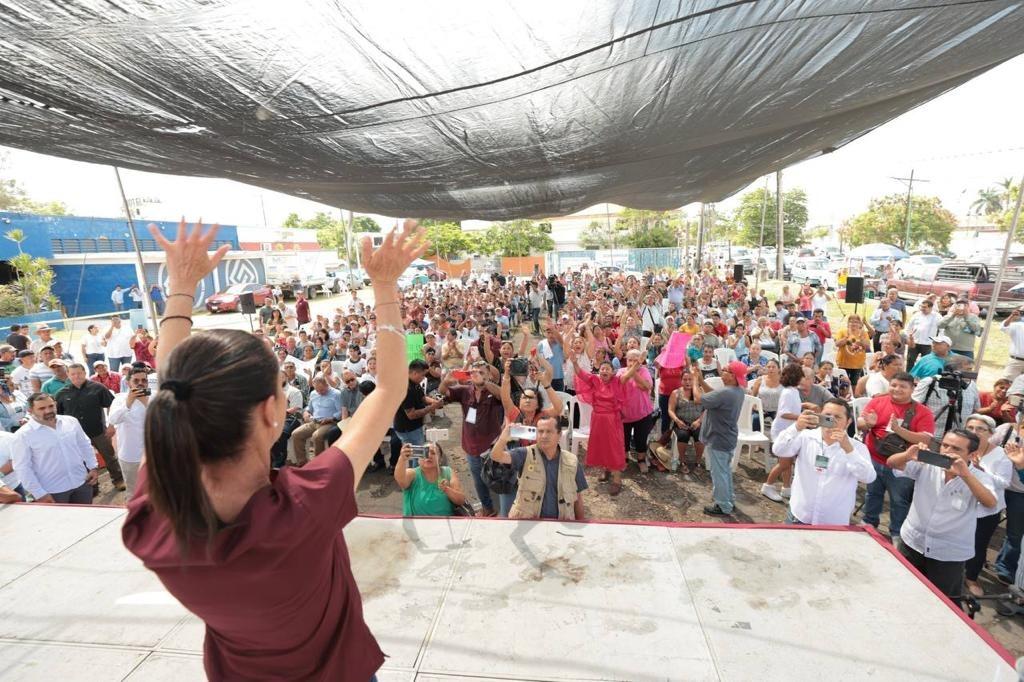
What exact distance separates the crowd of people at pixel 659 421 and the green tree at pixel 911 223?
44115 mm

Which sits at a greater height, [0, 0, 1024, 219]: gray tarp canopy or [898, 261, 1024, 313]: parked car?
[0, 0, 1024, 219]: gray tarp canopy

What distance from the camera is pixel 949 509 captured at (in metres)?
3.25

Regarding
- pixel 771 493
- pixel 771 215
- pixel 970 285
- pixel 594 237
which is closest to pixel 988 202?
pixel 771 215

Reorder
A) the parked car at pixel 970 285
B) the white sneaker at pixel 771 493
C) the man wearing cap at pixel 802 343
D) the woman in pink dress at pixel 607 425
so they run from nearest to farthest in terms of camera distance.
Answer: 1. the white sneaker at pixel 771 493
2. the woman in pink dress at pixel 607 425
3. the man wearing cap at pixel 802 343
4. the parked car at pixel 970 285

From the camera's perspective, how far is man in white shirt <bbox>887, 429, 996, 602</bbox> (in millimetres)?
3172

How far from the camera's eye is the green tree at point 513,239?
48312 millimetres

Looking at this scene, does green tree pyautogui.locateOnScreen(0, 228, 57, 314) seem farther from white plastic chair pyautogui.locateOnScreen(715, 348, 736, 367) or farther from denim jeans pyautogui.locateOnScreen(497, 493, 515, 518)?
white plastic chair pyautogui.locateOnScreen(715, 348, 736, 367)

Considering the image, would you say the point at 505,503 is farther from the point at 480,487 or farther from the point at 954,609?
the point at 954,609

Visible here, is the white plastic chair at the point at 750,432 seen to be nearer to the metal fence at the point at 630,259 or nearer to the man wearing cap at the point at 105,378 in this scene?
the man wearing cap at the point at 105,378

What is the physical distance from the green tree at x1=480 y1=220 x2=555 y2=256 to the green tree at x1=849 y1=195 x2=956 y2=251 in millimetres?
31166

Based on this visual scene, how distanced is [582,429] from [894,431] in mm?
3246

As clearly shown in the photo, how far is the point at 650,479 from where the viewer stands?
581 cm

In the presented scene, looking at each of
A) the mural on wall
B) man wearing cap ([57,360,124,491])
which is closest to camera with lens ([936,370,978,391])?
man wearing cap ([57,360,124,491])

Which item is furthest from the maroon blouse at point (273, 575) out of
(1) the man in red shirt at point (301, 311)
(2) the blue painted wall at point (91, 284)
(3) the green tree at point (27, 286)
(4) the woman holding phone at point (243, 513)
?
(2) the blue painted wall at point (91, 284)
